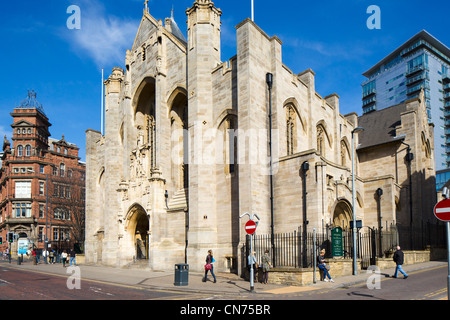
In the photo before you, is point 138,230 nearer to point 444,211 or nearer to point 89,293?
point 89,293

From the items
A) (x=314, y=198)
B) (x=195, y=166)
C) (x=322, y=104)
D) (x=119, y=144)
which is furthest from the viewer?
(x=119, y=144)

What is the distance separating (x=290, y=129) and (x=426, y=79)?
8739 centimetres

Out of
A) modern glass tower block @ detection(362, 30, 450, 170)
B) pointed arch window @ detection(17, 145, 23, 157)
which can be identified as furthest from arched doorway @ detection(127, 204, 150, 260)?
modern glass tower block @ detection(362, 30, 450, 170)

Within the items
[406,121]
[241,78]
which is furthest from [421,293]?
[406,121]

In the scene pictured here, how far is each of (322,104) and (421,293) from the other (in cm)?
2084

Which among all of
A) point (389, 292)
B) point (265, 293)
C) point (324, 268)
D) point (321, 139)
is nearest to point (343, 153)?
point (321, 139)

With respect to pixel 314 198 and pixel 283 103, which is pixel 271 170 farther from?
pixel 283 103

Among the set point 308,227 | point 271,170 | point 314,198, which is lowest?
point 308,227

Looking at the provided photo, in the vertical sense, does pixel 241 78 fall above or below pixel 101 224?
above

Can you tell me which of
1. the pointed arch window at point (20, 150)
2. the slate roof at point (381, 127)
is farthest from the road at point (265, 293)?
the pointed arch window at point (20, 150)

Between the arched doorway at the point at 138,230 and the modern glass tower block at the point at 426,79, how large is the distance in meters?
87.4

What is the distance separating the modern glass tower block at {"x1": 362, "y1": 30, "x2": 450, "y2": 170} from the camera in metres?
98.1

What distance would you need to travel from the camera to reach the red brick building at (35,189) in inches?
2244

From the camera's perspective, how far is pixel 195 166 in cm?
2377
